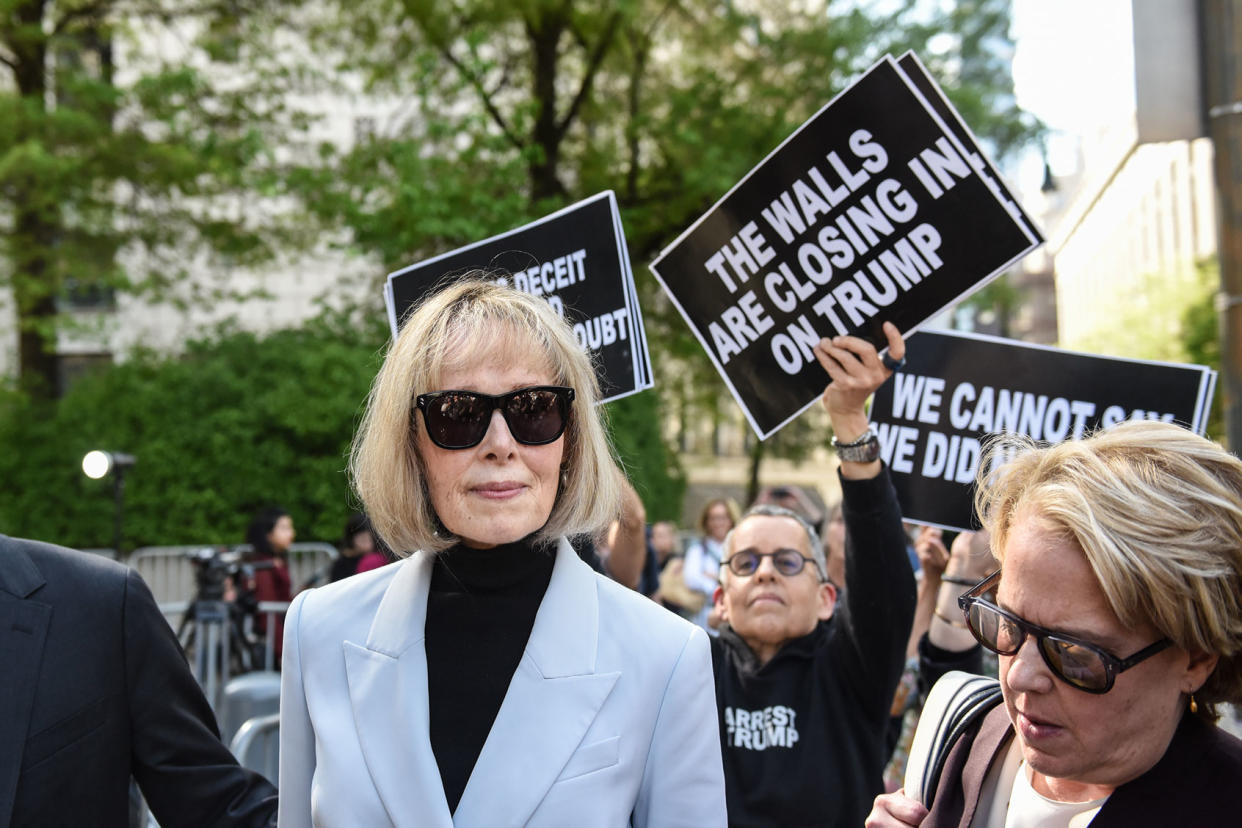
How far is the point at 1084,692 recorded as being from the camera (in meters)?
1.67

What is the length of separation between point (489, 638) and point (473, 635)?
0.10 ft

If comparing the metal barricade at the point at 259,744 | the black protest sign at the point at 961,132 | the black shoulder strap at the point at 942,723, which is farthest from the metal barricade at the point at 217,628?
the black shoulder strap at the point at 942,723

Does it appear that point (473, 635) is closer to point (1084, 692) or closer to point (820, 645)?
point (1084, 692)

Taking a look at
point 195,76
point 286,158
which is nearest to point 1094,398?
point 195,76

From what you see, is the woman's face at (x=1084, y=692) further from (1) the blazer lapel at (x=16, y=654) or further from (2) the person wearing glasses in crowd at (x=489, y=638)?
(1) the blazer lapel at (x=16, y=654)

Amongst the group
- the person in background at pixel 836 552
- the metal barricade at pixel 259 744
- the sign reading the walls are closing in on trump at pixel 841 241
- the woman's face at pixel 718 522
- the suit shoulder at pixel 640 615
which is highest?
the sign reading the walls are closing in on trump at pixel 841 241

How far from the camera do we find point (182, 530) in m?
15.4

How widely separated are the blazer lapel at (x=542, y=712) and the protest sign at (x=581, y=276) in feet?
5.16

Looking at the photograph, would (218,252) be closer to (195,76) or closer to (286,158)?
(286,158)

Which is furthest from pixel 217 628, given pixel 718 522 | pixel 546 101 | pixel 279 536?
pixel 546 101

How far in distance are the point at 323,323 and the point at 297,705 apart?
49.2 feet

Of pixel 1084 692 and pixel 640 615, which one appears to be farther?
pixel 640 615

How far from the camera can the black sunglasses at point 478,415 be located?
2027mm

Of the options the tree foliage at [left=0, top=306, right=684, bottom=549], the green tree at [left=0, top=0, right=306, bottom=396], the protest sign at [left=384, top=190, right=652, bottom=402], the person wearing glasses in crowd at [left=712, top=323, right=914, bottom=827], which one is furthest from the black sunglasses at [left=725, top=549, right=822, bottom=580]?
the tree foliage at [left=0, top=306, right=684, bottom=549]
